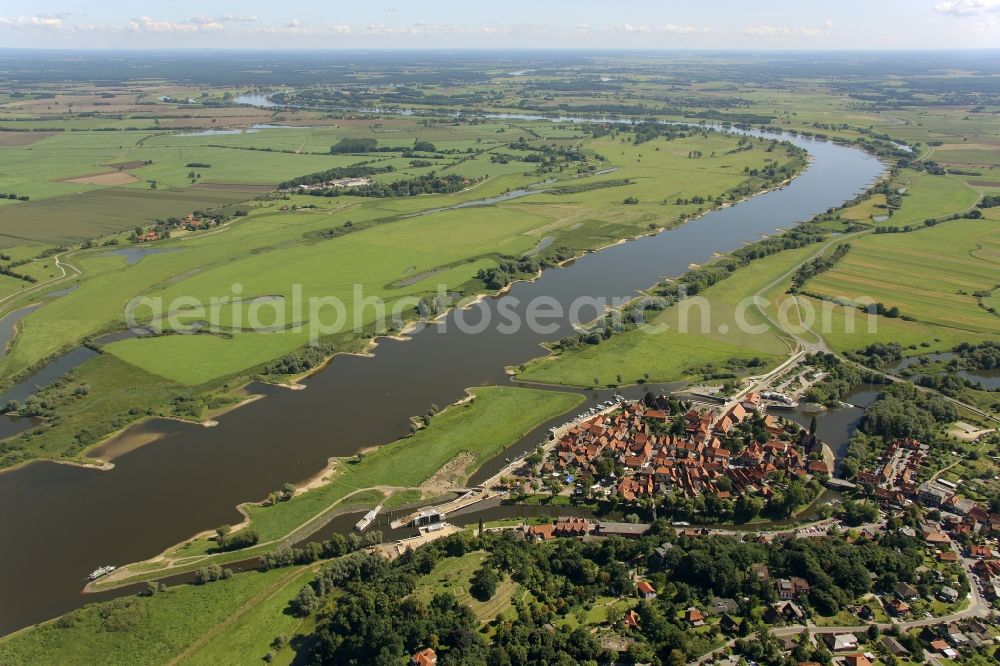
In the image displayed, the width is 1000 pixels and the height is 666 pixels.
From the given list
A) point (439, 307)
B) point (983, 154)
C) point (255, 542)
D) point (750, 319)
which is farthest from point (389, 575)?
point (983, 154)

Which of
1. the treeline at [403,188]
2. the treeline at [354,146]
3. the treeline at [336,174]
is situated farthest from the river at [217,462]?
the treeline at [354,146]

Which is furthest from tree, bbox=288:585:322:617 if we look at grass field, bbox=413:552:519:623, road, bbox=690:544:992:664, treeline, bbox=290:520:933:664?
road, bbox=690:544:992:664

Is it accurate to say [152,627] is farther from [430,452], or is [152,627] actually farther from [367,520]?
[430,452]

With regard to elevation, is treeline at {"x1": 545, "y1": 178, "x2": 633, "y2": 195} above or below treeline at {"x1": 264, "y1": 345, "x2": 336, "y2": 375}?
above

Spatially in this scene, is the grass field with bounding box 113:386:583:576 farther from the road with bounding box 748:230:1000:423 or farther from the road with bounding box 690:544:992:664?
the road with bounding box 748:230:1000:423

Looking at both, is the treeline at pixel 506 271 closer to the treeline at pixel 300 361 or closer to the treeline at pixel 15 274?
the treeline at pixel 300 361
